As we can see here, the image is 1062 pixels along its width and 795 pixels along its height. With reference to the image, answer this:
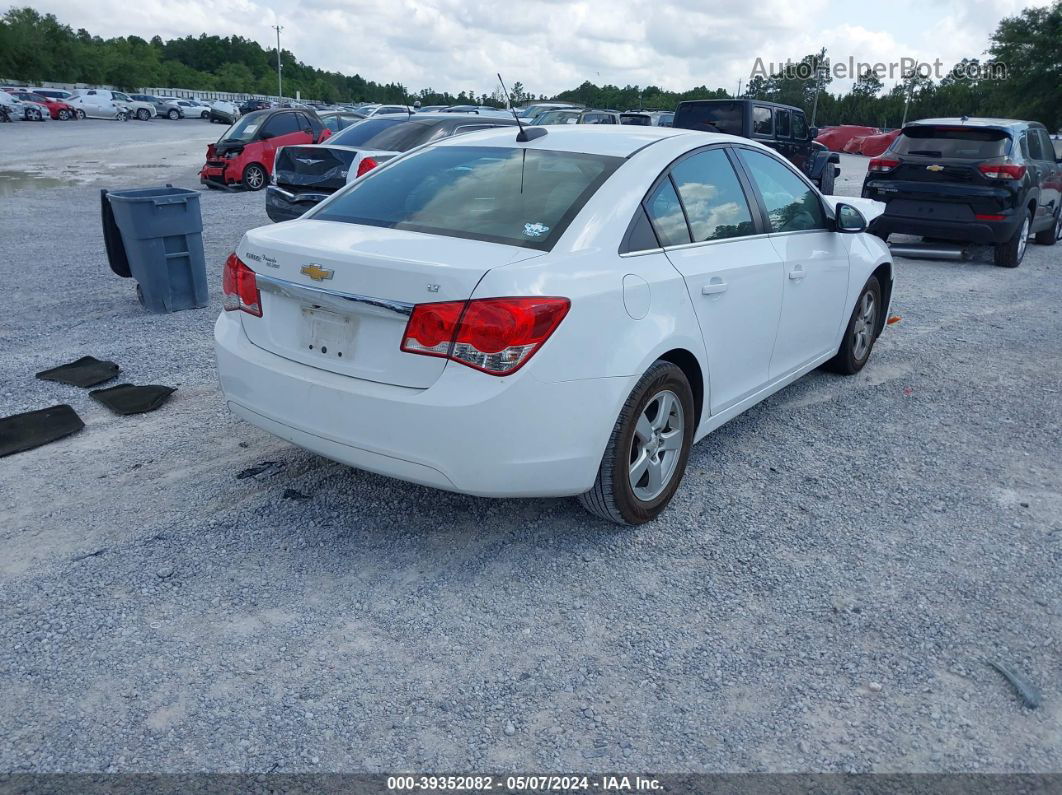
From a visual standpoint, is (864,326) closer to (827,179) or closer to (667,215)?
(667,215)

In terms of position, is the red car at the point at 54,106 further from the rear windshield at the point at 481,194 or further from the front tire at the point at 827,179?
the rear windshield at the point at 481,194

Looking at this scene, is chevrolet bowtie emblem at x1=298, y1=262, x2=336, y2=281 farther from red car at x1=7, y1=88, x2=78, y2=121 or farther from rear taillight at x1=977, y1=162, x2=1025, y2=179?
red car at x1=7, y1=88, x2=78, y2=121

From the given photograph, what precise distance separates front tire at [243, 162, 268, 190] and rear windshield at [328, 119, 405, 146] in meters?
6.22

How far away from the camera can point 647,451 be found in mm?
3725

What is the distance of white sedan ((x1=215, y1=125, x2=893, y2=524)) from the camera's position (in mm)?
3051

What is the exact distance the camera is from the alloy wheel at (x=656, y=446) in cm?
366

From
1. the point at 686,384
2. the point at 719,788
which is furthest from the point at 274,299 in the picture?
the point at 719,788

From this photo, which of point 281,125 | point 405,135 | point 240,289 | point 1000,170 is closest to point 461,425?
point 240,289

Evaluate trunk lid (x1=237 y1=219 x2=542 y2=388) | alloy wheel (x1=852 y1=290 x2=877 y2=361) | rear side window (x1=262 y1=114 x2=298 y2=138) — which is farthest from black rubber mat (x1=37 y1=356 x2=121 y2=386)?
rear side window (x1=262 y1=114 x2=298 y2=138)

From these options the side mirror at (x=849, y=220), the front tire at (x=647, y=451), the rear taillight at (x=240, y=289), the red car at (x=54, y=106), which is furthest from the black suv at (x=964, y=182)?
the red car at (x=54, y=106)

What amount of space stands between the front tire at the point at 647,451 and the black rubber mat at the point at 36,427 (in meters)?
2.97

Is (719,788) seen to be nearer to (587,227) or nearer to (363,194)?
(587,227)

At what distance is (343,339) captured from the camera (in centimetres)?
327

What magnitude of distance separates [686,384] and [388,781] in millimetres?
2102
